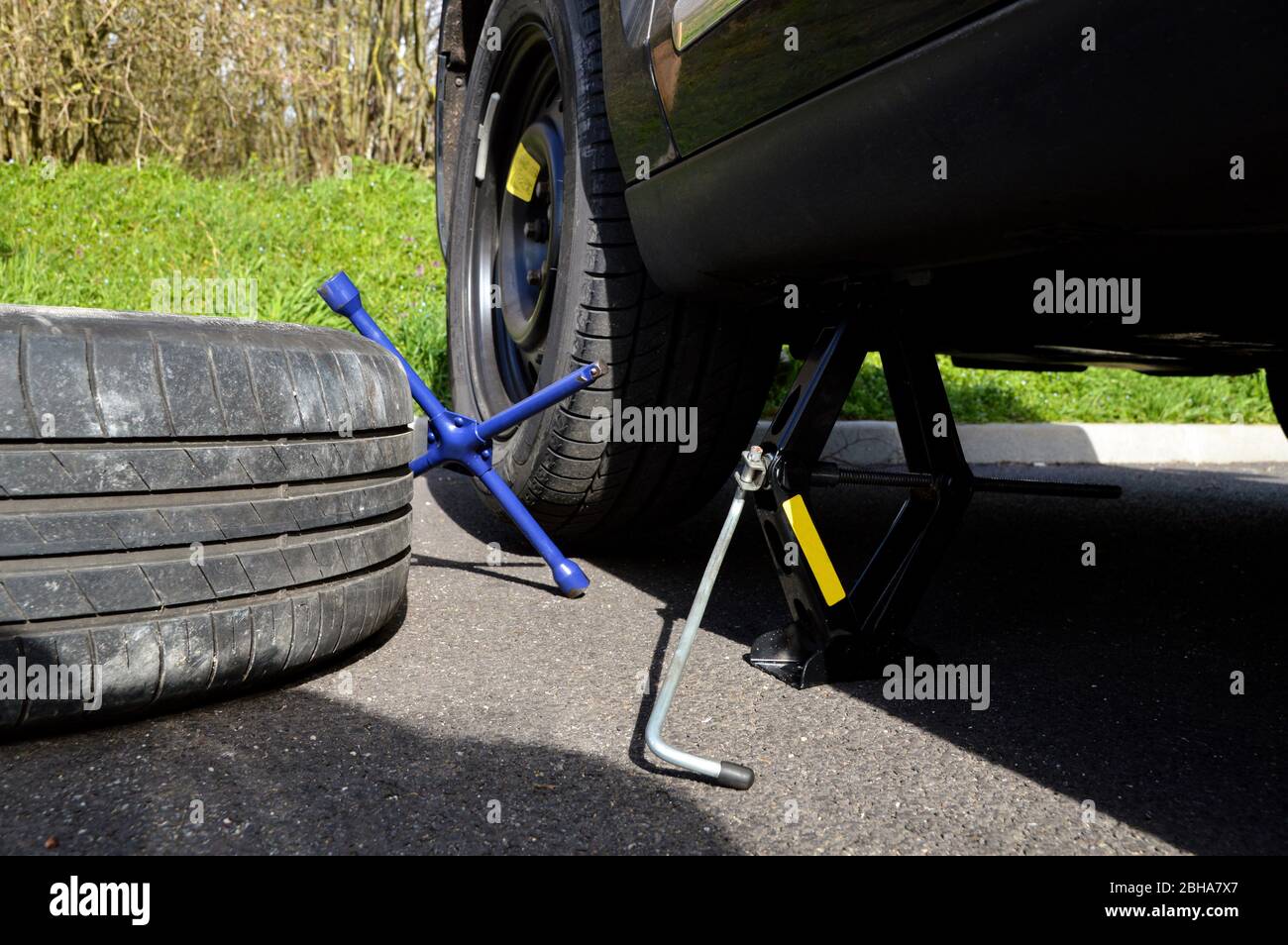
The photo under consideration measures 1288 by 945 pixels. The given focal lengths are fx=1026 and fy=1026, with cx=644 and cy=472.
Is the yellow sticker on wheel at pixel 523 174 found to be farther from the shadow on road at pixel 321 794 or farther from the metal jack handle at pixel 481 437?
the shadow on road at pixel 321 794

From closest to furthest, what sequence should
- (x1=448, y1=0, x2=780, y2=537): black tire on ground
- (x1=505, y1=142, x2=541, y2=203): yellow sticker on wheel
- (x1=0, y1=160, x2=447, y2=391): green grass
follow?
(x1=448, y1=0, x2=780, y2=537): black tire on ground → (x1=505, y1=142, x2=541, y2=203): yellow sticker on wheel → (x1=0, y1=160, x2=447, y2=391): green grass

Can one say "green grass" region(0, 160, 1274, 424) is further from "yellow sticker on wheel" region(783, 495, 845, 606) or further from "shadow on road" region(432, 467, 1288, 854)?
"yellow sticker on wheel" region(783, 495, 845, 606)

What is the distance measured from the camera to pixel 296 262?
5223 mm

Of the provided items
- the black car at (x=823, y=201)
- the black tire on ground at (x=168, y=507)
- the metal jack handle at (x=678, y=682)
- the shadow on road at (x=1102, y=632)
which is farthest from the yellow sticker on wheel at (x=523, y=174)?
the metal jack handle at (x=678, y=682)

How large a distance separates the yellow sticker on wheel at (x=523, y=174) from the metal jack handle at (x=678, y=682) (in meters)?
1.22

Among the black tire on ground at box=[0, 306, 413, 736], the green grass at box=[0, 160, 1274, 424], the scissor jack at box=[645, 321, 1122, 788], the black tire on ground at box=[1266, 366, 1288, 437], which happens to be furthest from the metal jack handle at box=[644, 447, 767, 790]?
the green grass at box=[0, 160, 1274, 424]

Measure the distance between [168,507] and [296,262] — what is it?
4337 millimetres

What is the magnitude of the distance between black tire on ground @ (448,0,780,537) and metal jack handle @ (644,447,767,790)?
1.74 feet

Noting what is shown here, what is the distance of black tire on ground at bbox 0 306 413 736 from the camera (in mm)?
1135

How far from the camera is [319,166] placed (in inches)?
316

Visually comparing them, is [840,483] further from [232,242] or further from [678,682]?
[232,242]

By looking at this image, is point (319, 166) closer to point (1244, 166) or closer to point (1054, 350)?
point (1054, 350)
